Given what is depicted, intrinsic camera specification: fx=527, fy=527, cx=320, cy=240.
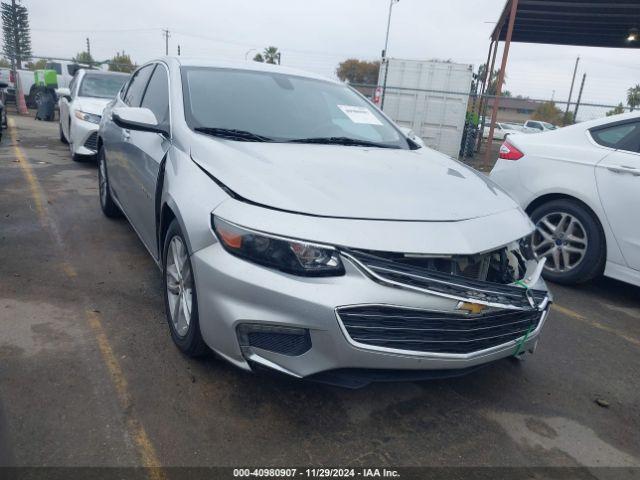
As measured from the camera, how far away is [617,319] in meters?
3.99

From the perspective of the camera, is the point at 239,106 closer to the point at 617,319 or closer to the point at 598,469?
the point at 598,469

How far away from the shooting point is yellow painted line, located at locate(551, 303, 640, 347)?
12.0 ft

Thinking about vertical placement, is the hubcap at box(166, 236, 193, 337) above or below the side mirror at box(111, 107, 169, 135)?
below

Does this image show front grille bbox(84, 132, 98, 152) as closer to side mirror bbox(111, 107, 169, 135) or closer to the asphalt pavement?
the asphalt pavement

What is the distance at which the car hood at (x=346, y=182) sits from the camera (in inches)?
90.8

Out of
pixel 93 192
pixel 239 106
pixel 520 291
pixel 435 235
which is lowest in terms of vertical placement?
pixel 93 192

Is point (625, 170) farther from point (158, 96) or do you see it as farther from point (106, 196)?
point (106, 196)

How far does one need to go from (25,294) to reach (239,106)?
6.23 feet

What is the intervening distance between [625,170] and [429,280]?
278 cm

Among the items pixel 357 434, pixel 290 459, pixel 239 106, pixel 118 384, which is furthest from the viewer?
pixel 239 106

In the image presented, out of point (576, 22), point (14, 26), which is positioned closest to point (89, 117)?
point (576, 22)

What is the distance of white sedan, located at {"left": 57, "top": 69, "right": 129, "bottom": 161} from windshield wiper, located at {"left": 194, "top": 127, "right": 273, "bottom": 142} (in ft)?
18.5

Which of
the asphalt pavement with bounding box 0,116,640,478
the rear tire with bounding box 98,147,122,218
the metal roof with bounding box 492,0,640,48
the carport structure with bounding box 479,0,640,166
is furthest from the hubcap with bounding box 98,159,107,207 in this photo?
the metal roof with bounding box 492,0,640,48

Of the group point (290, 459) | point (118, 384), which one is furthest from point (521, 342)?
point (118, 384)
